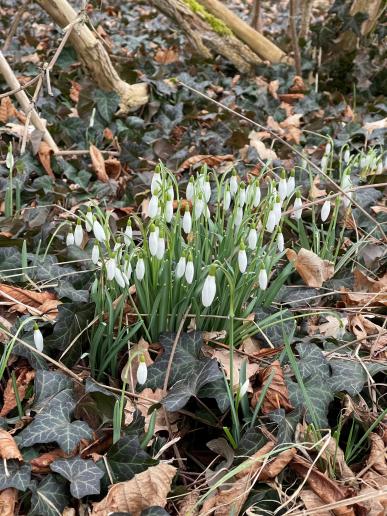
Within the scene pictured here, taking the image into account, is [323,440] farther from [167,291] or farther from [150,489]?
[167,291]

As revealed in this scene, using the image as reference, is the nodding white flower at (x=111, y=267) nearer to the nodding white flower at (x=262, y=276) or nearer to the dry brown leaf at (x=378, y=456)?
the nodding white flower at (x=262, y=276)

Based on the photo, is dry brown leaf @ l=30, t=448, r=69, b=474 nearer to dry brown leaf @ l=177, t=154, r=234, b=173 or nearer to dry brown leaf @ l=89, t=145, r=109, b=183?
dry brown leaf @ l=89, t=145, r=109, b=183

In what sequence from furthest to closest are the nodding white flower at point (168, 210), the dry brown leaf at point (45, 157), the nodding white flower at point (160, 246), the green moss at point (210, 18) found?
the green moss at point (210, 18)
the dry brown leaf at point (45, 157)
the nodding white flower at point (168, 210)
the nodding white flower at point (160, 246)

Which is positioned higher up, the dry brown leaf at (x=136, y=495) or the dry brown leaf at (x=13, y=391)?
the dry brown leaf at (x=13, y=391)

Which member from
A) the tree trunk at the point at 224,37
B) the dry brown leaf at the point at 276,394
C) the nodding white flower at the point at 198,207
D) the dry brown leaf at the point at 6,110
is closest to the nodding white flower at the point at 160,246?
the nodding white flower at the point at 198,207

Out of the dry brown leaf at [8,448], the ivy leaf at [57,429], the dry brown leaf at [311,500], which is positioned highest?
the ivy leaf at [57,429]

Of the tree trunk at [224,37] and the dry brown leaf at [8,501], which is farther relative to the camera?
the tree trunk at [224,37]

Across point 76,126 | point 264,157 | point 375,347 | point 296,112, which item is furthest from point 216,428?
point 296,112

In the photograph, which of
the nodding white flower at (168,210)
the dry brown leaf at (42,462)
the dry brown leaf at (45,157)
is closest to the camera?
the dry brown leaf at (42,462)
